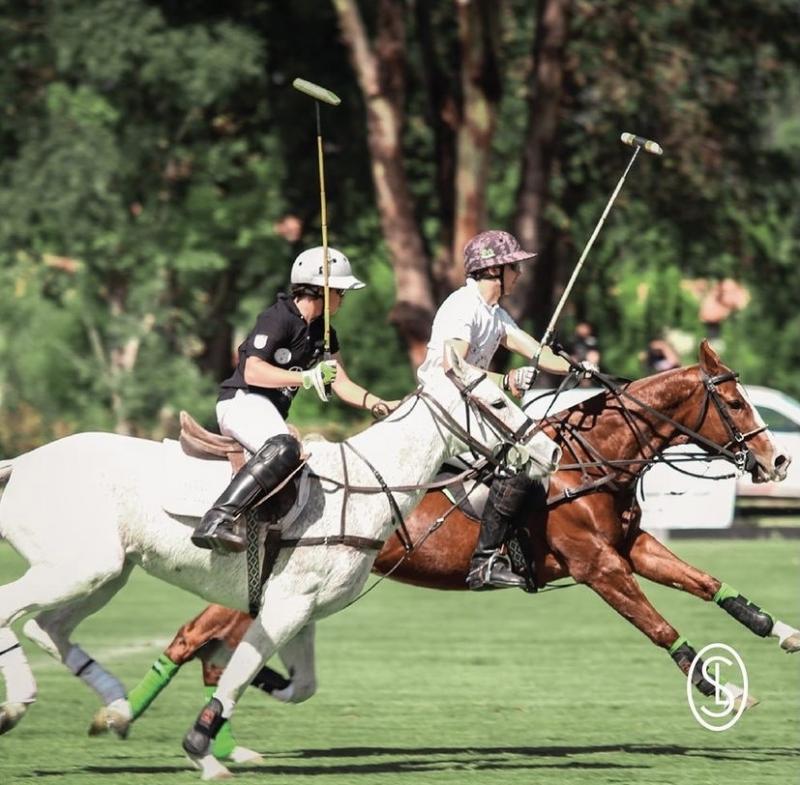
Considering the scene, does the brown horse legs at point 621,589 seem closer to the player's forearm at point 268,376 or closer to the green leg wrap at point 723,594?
the green leg wrap at point 723,594

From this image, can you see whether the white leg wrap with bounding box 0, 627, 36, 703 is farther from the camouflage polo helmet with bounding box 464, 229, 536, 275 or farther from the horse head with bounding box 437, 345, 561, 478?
the camouflage polo helmet with bounding box 464, 229, 536, 275

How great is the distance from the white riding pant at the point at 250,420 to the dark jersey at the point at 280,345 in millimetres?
49

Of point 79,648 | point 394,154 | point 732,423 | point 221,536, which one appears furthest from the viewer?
point 394,154

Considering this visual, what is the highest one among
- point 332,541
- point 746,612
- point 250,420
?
point 250,420

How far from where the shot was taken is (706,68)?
32.3 m

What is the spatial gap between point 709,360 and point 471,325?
1.49 meters

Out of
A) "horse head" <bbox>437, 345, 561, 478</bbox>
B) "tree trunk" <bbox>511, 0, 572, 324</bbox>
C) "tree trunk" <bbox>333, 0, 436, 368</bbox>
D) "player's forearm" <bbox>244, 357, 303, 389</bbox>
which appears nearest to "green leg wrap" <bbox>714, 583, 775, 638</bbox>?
"horse head" <bbox>437, 345, 561, 478</bbox>

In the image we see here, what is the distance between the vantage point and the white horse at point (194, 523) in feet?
30.2

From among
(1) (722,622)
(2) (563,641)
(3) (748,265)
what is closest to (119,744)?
(2) (563,641)

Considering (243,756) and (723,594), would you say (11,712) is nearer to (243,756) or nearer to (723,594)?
(243,756)

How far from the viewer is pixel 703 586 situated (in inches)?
416

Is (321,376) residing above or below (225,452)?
above

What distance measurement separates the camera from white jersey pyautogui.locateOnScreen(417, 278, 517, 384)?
1045cm

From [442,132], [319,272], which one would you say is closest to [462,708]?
[319,272]
